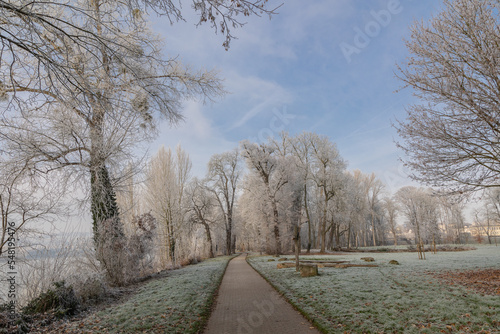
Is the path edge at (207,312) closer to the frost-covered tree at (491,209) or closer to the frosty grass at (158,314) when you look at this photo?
the frosty grass at (158,314)

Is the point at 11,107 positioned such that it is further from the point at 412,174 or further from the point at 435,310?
the point at 412,174

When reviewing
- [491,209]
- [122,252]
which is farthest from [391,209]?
[122,252]

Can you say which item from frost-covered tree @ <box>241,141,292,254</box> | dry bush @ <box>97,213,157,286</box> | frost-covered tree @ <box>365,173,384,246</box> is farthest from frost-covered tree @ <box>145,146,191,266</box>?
frost-covered tree @ <box>365,173,384,246</box>

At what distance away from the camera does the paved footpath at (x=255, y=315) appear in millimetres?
5031

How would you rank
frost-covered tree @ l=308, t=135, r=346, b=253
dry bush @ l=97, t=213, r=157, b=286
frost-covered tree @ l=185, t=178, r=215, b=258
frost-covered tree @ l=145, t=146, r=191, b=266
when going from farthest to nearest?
1. frost-covered tree @ l=185, t=178, r=215, b=258
2. frost-covered tree @ l=308, t=135, r=346, b=253
3. frost-covered tree @ l=145, t=146, r=191, b=266
4. dry bush @ l=97, t=213, r=157, b=286

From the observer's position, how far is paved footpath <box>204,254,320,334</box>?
5.03m

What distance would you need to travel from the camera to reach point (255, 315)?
595cm

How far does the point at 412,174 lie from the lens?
852 centimetres

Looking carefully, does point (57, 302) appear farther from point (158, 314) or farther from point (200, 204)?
point (200, 204)

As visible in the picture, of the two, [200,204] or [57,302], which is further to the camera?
[200,204]

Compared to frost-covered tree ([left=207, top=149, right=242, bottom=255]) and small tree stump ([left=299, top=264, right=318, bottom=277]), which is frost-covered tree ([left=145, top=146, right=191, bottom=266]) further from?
small tree stump ([left=299, top=264, right=318, bottom=277])

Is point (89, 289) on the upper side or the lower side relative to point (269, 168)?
lower

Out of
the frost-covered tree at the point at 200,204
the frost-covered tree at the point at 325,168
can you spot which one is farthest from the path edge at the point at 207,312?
the frost-covered tree at the point at 200,204

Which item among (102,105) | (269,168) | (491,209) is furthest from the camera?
(491,209)
